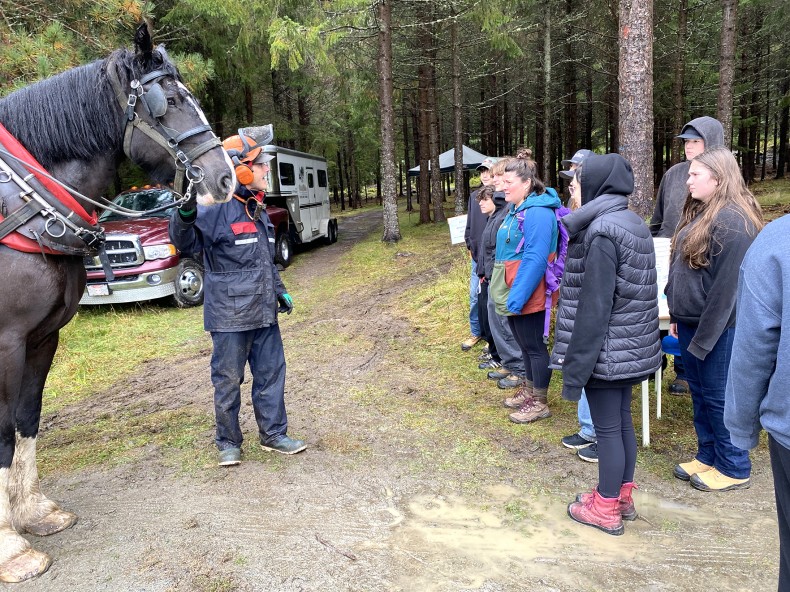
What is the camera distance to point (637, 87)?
5.54 meters

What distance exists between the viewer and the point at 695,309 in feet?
10.2

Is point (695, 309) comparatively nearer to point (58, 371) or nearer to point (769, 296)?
point (769, 296)

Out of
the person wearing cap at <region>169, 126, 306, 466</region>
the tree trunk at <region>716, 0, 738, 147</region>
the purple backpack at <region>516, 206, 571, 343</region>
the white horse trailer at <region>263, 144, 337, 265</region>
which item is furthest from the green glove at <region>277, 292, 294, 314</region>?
the tree trunk at <region>716, 0, 738, 147</region>

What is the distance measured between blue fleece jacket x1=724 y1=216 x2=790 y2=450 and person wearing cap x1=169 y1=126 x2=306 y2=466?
2710mm

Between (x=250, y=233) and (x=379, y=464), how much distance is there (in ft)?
5.91

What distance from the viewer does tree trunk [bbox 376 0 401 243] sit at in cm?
1319

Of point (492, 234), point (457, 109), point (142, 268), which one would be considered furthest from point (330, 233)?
point (492, 234)

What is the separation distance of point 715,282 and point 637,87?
11.3ft

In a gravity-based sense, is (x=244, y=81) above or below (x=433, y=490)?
above

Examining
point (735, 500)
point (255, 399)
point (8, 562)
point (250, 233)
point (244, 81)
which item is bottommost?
point (735, 500)

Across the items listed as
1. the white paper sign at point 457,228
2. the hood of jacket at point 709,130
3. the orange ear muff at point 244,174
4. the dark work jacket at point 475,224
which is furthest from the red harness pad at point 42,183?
the white paper sign at point 457,228

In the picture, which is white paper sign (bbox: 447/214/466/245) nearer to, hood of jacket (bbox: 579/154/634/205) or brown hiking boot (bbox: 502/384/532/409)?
brown hiking boot (bbox: 502/384/532/409)

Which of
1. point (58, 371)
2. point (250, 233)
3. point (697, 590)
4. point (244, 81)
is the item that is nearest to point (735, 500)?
point (697, 590)

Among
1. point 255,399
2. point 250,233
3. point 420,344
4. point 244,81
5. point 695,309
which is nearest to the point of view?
point 695,309
